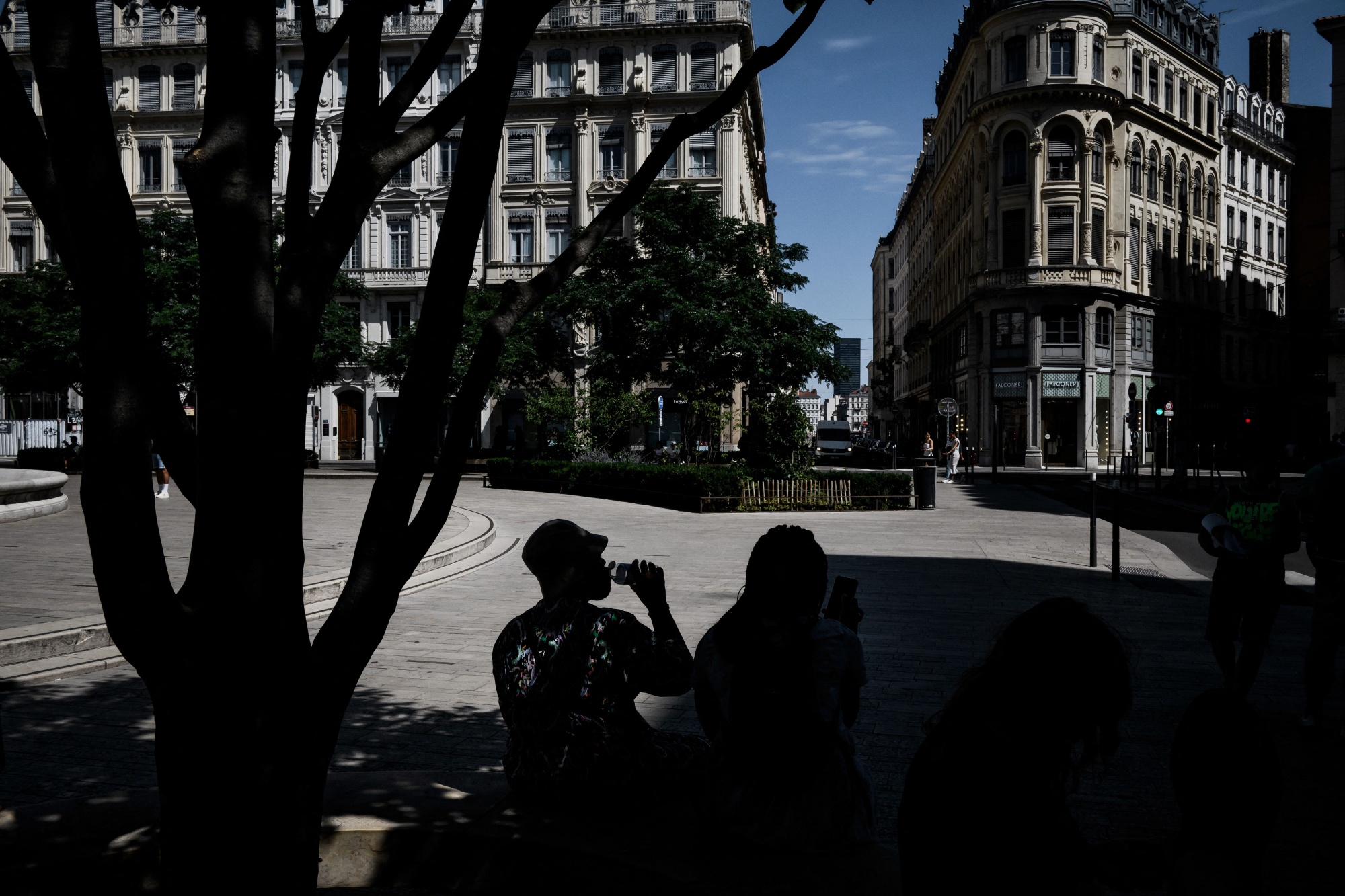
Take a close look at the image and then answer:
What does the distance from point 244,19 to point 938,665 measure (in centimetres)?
599

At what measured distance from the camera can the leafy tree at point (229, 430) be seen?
2.44 m

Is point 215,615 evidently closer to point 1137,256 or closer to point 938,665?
point 938,665

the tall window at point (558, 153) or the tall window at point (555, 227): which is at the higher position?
the tall window at point (558, 153)

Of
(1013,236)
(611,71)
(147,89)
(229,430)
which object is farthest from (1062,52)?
(229,430)

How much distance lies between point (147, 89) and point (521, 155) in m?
18.1

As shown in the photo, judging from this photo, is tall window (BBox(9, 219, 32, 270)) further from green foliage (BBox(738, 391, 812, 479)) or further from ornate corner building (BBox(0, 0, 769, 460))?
green foliage (BBox(738, 391, 812, 479))

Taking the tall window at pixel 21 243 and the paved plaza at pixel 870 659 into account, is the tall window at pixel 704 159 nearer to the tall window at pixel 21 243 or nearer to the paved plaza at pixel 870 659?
the paved plaza at pixel 870 659

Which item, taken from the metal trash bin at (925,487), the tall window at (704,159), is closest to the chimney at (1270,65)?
the tall window at (704,159)

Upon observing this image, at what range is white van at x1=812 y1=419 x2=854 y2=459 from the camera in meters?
52.9

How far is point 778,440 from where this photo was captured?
21.9m

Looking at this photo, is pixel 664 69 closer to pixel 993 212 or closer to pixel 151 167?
pixel 993 212

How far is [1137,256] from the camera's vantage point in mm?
50406

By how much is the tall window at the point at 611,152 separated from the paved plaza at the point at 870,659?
32552 millimetres

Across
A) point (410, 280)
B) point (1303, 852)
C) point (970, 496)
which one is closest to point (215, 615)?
point (1303, 852)
